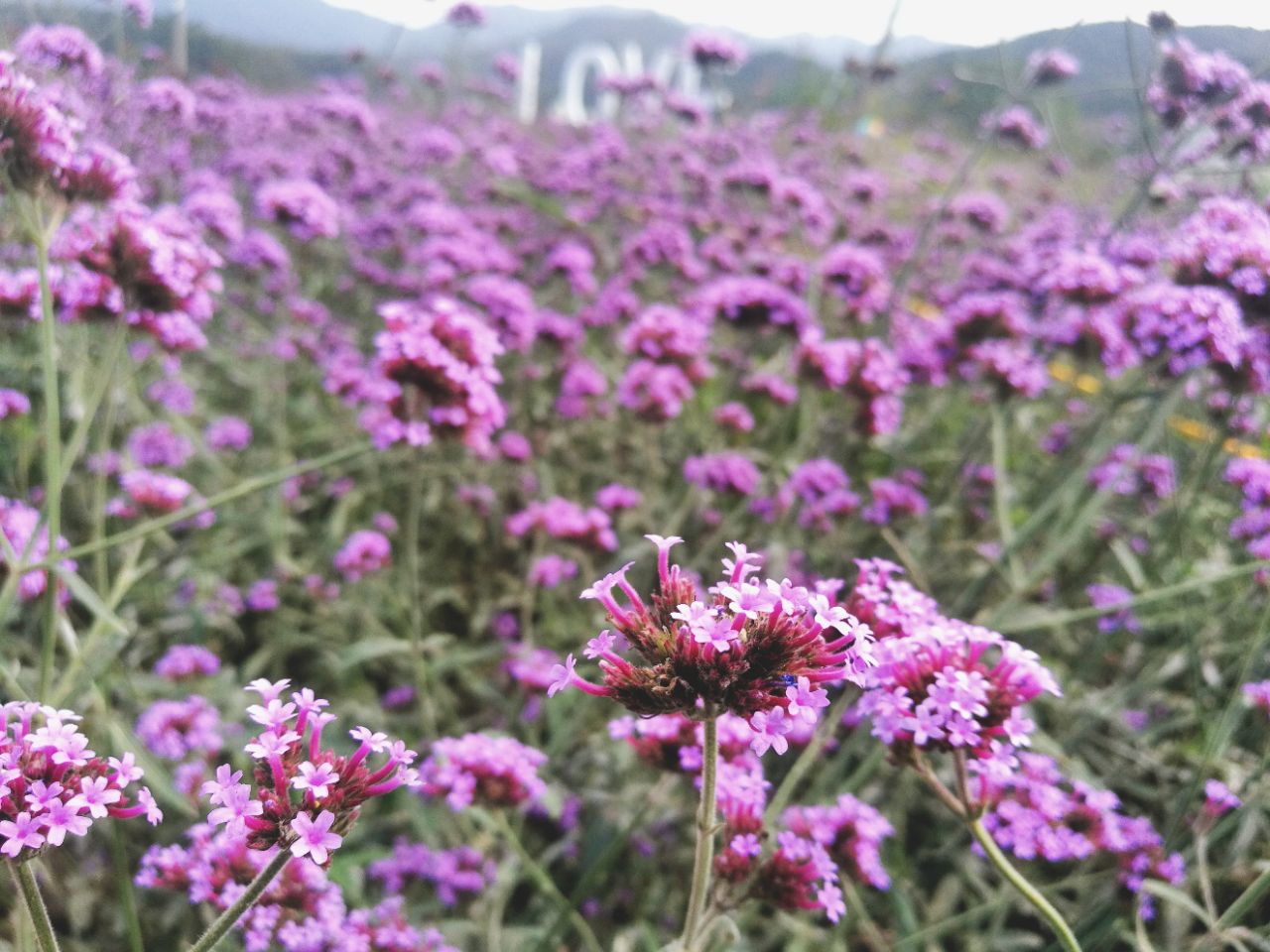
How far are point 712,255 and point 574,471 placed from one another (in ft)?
5.85

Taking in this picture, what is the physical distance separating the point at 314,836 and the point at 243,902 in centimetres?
13

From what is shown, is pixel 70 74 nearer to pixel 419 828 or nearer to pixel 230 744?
pixel 230 744

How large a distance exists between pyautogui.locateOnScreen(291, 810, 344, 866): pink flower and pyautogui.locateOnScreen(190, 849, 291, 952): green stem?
0.16ft

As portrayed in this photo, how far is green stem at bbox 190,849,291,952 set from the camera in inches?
38.8

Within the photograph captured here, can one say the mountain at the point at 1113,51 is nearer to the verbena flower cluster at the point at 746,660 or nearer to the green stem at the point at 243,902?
the verbena flower cluster at the point at 746,660

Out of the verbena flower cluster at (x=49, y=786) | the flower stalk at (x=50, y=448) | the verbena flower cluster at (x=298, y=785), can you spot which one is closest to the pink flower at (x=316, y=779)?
the verbena flower cluster at (x=298, y=785)

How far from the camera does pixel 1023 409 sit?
376 cm

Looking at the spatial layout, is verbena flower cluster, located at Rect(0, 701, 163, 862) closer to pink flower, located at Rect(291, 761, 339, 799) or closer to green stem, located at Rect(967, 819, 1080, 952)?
pink flower, located at Rect(291, 761, 339, 799)

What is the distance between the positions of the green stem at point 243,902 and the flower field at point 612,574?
43 mm

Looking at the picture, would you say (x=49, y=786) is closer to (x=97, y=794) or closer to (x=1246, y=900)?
(x=97, y=794)

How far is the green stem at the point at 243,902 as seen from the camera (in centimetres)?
99

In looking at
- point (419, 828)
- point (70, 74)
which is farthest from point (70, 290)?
point (419, 828)

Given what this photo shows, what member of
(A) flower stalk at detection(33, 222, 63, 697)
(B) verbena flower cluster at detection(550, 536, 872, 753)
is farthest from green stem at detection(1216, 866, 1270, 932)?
(A) flower stalk at detection(33, 222, 63, 697)

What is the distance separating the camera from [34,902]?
3.22 ft
